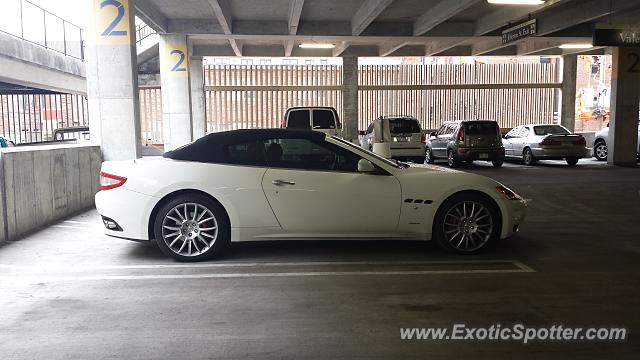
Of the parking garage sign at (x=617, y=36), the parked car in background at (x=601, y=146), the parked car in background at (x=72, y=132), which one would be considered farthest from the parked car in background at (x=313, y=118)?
the parked car in background at (x=601, y=146)

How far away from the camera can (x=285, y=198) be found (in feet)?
20.3

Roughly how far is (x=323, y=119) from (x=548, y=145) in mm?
8146

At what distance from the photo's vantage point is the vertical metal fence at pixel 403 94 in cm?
3011

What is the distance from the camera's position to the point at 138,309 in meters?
4.70

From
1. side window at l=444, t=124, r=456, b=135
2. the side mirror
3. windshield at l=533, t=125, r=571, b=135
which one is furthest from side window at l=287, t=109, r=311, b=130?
the side mirror

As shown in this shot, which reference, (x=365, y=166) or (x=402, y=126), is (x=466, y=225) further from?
(x=402, y=126)

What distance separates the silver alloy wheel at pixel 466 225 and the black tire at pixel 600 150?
17.2m

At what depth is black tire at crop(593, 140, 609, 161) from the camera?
69.6ft

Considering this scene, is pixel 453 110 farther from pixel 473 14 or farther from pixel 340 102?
pixel 473 14

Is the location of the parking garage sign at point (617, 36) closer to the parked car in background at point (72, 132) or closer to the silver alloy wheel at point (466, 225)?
the silver alloy wheel at point (466, 225)

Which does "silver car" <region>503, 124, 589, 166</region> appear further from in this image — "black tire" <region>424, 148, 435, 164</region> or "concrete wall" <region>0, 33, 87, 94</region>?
"concrete wall" <region>0, 33, 87, 94</region>

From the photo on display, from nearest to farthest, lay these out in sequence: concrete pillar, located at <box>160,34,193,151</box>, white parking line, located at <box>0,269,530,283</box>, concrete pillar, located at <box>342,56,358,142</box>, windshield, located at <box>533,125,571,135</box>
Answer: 1. white parking line, located at <box>0,269,530,283</box>
2. windshield, located at <box>533,125,571,135</box>
3. concrete pillar, located at <box>160,34,193,151</box>
4. concrete pillar, located at <box>342,56,358,142</box>

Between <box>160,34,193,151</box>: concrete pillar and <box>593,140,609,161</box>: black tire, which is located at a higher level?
<box>160,34,193,151</box>: concrete pillar

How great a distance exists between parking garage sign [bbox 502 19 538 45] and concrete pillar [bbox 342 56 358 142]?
1001 centimetres
